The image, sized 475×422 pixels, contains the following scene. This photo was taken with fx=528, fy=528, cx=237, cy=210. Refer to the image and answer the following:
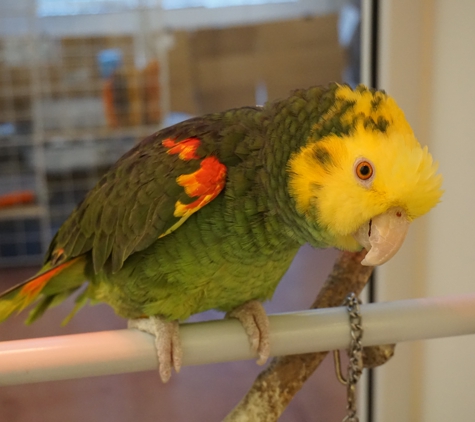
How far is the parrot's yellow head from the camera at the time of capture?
540mm

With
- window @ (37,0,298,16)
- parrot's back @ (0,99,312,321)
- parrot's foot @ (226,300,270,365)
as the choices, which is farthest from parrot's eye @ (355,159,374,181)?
window @ (37,0,298,16)

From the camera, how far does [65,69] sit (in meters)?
2.47

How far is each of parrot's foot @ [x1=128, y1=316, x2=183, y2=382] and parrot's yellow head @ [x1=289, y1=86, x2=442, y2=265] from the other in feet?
0.78

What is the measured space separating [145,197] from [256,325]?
23cm

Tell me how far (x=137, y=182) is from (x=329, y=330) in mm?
329

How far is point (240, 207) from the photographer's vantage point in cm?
69

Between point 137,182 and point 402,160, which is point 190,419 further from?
point 402,160

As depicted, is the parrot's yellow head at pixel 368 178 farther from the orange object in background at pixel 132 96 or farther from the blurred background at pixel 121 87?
the orange object in background at pixel 132 96

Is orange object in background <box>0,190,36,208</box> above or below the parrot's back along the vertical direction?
below

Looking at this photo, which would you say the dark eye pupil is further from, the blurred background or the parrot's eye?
the blurred background

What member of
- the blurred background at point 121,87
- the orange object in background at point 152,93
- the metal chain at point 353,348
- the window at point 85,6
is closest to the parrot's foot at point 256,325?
the metal chain at point 353,348

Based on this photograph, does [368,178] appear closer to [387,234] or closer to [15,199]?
[387,234]

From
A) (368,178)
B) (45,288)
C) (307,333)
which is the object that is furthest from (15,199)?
(368,178)

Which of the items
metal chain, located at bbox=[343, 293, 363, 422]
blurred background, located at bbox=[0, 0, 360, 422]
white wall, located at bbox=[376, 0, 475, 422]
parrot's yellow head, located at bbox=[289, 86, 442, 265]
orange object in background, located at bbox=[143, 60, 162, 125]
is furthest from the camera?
orange object in background, located at bbox=[143, 60, 162, 125]
